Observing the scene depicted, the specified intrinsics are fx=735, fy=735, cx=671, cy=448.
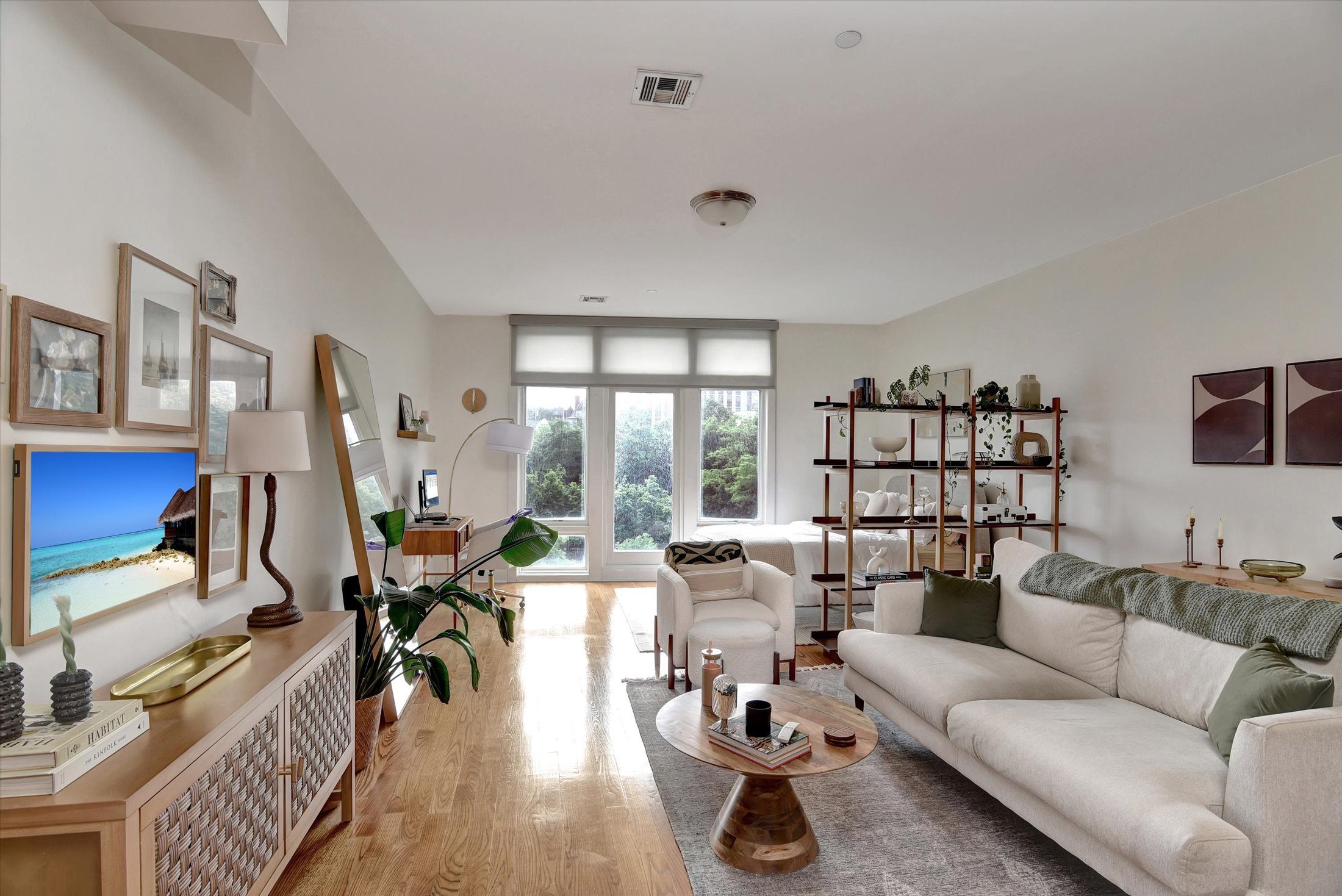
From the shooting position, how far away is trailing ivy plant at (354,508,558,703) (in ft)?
9.55

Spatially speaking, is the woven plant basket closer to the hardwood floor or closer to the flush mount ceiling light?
the hardwood floor

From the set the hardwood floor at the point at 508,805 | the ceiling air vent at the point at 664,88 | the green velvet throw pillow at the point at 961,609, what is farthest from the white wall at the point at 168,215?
the green velvet throw pillow at the point at 961,609

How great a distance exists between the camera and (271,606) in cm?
251

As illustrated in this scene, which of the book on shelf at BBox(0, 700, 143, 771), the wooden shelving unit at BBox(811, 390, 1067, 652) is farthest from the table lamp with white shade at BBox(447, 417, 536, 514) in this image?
the book on shelf at BBox(0, 700, 143, 771)

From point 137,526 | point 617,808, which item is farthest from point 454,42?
point 617,808

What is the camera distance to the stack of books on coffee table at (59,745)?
127 centimetres

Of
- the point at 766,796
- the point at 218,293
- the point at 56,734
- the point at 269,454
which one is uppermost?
the point at 218,293

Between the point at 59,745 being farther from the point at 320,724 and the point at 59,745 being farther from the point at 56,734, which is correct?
the point at 320,724

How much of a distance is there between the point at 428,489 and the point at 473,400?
1367 millimetres

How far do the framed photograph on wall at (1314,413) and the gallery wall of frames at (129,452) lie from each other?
479 centimetres

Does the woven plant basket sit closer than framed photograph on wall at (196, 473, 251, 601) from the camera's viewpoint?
No

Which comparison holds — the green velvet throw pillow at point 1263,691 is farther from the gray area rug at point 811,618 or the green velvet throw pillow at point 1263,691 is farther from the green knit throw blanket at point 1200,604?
the gray area rug at point 811,618

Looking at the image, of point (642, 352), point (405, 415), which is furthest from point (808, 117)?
point (642, 352)

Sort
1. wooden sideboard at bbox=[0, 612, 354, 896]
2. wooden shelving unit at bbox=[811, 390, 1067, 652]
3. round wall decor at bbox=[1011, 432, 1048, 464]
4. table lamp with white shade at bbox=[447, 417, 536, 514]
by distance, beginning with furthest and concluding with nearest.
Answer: table lamp with white shade at bbox=[447, 417, 536, 514]
round wall decor at bbox=[1011, 432, 1048, 464]
wooden shelving unit at bbox=[811, 390, 1067, 652]
wooden sideboard at bbox=[0, 612, 354, 896]
